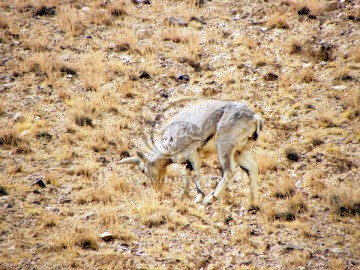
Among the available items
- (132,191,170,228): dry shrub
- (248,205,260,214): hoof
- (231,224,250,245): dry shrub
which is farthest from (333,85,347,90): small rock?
(132,191,170,228): dry shrub

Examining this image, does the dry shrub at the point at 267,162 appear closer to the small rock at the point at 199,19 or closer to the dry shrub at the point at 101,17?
the small rock at the point at 199,19

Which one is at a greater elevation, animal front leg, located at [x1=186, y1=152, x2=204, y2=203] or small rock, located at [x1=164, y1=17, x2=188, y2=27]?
small rock, located at [x1=164, y1=17, x2=188, y2=27]

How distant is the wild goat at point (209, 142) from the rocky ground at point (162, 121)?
518mm

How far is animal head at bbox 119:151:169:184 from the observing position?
10.5 m

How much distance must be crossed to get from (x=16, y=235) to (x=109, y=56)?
9.77 meters

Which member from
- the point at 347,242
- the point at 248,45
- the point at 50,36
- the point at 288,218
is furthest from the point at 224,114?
the point at 50,36

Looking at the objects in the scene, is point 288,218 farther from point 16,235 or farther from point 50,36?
point 50,36

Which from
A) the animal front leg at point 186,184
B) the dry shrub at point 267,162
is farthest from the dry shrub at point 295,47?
the animal front leg at point 186,184

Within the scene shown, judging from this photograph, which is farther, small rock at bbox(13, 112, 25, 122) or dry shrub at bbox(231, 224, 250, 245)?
small rock at bbox(13, 112, 25, 122)

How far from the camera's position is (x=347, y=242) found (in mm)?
8586

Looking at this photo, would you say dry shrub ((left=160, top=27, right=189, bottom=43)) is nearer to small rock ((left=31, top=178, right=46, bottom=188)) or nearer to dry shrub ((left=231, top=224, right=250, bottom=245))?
small rock ((left=31, top=178, right=46, bottom=188))

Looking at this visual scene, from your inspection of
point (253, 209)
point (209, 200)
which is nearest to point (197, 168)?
point (209, 200)

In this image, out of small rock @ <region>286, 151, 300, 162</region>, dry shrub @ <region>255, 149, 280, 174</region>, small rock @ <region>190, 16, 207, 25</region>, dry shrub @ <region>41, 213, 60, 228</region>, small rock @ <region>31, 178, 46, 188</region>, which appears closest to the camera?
dry shrub @ <region>41, 213, 60, 228</region>

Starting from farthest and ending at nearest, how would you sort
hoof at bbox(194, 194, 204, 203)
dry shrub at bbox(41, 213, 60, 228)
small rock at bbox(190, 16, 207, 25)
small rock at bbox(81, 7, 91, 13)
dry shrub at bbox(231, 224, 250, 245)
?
small rock at bbox(81, 7, 91, 13)
small rock at bbox(190, 16, 207, 25)
hoof at bbox(194, 194, 204, 203)
dry shrub at bbox(41, 213, 60, 228)
dry shrub at bbox(231, 224, 250, 245)
